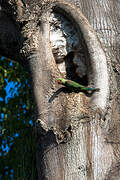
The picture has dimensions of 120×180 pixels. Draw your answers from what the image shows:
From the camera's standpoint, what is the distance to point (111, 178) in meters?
1.19

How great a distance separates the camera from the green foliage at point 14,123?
108 inches

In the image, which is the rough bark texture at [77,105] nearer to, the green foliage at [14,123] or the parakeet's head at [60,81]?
the parakeet's head at [60,81]

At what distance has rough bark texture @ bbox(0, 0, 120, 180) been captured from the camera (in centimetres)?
120

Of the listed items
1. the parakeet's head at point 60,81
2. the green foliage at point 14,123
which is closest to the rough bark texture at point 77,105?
the parakeet's head at point 60,81

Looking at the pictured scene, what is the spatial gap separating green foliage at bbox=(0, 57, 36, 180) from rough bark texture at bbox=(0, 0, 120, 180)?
116 cm

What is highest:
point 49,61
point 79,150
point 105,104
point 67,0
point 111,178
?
point 67,0

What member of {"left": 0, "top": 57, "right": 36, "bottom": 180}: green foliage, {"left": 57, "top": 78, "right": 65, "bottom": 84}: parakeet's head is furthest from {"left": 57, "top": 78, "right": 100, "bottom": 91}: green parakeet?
{"left": 0, "top": 57, "right": 36, "bottom": 180}: green foliage

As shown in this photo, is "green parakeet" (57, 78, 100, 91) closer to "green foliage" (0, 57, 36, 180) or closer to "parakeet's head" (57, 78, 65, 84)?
"parakeet's head" (57, 78, 65, 84)

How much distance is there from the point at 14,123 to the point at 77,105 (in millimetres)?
1850

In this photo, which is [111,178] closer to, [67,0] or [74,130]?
[74,130]

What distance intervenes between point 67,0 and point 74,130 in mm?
606

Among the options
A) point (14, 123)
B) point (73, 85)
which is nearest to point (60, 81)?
point (73, 85)

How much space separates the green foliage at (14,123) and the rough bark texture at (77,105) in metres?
1.16

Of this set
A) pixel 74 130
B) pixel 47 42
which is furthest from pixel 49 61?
pixel 74 130
